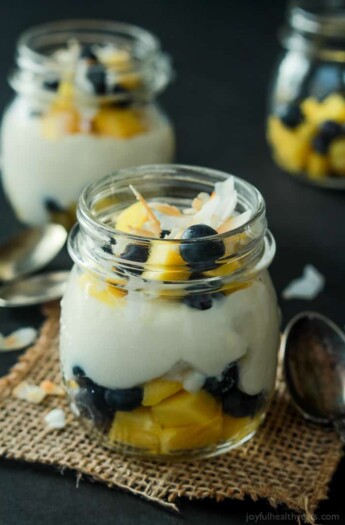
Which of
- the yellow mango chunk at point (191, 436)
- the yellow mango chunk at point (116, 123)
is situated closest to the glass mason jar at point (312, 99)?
the yellow mango chunk at point (116, 123)

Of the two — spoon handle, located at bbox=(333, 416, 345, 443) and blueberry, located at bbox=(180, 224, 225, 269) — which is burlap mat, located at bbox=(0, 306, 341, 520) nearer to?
spoon handle, located at bbox=(333, 416, 345, 443)

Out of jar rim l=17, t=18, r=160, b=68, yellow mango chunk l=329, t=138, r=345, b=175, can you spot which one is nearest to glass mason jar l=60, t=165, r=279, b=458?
jar rim l=17, t=18, r=160, b=68

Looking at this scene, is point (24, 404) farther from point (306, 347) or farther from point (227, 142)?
point (227, 142)

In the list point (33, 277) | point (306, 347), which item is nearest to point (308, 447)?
point (306, 347)

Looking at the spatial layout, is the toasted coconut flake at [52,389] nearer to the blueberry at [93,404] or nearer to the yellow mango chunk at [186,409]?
the blueberry at [93,404]

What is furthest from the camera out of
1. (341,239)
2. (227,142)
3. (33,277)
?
(227,142)

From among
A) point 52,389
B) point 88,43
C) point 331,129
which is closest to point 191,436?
point 52,389

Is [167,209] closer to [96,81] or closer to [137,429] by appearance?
[137,429]
